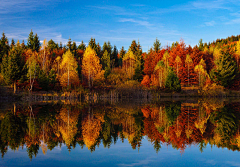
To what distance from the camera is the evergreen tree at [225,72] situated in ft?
148

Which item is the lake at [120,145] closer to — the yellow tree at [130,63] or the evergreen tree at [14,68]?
the evergreen tree at [14,68]

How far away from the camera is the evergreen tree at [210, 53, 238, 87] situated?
45.0 meters

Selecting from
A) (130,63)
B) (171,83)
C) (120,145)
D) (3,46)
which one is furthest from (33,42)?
(120,145)

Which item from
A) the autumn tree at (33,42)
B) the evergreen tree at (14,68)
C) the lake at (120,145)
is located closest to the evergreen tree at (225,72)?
the evergreen tree at (14,68)

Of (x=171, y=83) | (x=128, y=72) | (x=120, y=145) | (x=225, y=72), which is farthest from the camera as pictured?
(x=128, y=72)

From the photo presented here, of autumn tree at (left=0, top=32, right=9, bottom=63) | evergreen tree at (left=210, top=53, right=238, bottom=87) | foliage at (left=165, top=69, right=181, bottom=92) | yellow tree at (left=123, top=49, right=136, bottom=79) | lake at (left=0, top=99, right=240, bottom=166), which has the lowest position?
lake at (left=0, top=99, right=240, bottom=166)

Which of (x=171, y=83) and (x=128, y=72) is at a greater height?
(x=128, y=72)

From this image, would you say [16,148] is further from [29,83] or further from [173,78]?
[173,78]

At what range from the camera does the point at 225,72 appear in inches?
1780

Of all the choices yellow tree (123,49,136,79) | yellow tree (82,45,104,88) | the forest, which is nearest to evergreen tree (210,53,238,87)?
the forest

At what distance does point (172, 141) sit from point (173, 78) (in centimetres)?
3232

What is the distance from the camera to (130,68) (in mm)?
59094

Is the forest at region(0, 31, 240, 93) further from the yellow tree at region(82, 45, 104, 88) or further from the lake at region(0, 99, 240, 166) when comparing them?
the lake at region(0, 99, 240, 166)

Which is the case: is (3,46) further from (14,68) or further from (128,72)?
(128,72)
